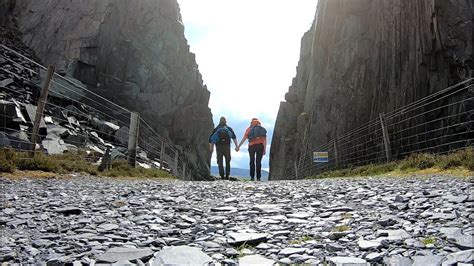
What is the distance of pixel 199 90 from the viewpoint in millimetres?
84688

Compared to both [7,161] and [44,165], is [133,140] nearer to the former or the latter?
[44,165]

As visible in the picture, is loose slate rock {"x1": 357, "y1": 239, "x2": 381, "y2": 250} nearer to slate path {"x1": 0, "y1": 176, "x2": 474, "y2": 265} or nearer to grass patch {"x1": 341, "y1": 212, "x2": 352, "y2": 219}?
slate path {"x1": 0, "y1": 176, "x2": 474, "y2": 265}

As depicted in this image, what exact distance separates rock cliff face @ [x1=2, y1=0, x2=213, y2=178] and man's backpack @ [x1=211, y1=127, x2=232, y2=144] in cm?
4222

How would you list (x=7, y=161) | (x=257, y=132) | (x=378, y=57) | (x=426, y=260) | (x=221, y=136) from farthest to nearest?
(x=378, y=57) < (x=257, y=132) < (x=221, y=136) < (x=7, y=161) < (x=426, y=260)

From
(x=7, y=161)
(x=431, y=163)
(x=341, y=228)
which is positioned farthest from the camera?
(x=431, y=163)

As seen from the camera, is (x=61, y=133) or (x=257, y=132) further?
(x=61, y=133)

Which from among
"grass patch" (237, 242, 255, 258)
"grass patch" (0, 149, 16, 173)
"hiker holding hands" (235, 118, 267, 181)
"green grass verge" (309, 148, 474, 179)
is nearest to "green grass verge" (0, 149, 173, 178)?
"grass patch" (0, 149, 16, 173)

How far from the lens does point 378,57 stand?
3625 cm

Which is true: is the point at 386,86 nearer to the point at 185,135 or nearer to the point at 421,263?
the point at 421,263

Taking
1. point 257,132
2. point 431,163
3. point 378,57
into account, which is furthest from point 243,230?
point 378,57

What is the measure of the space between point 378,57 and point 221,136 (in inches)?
1056

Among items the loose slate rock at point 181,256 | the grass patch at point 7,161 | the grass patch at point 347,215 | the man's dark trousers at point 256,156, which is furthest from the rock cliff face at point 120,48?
the loose slate rock at point 181,256

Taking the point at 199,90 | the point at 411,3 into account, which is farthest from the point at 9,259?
the point at 199,90

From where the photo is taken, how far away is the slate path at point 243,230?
9.25 feet
